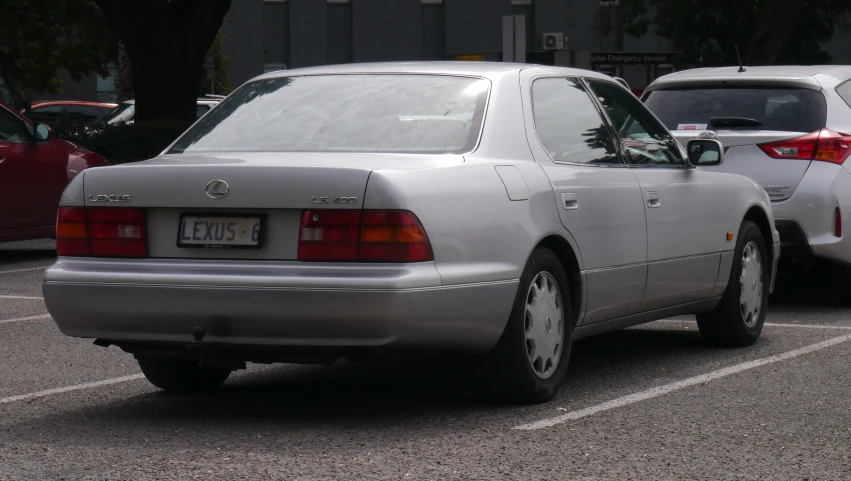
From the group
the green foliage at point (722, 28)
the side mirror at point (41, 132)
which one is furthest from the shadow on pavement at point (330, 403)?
the green foliage at point (722, 28)

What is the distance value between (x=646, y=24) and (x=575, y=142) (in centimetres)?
2879

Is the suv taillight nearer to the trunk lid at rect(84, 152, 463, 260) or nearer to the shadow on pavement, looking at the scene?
the trunk lid at rect(84, 152, 463, 260)

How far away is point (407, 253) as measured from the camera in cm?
573

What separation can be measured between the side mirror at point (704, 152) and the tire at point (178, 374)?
277 cm

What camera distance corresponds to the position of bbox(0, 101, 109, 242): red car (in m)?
13.6

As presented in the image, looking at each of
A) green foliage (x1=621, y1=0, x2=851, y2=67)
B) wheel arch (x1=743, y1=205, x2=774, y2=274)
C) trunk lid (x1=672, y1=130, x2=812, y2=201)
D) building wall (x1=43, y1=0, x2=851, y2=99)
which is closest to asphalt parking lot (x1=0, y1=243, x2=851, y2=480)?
wheel arch (x1=743, y1=205, x2=774, y2=274)

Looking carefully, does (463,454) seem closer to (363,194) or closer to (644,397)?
(363,194)

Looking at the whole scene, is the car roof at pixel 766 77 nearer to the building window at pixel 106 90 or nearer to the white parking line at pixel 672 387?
the white parking line at pixel 672 387

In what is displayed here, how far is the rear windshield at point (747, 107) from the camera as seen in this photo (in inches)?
401

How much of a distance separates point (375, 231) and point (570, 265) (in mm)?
1319

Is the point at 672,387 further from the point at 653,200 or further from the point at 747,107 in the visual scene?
the point at 747,107

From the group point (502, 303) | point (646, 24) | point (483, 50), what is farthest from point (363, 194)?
point (483, 50)

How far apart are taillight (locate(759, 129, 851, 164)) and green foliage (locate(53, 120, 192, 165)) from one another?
9429 millimetres

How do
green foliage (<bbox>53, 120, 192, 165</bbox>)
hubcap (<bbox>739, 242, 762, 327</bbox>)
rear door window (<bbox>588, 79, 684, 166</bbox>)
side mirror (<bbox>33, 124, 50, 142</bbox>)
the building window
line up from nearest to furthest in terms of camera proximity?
rear door window (<bbox>588, 79, 684, 166</bbox>)
hubcap (<bbox>739, 242, 762, 327</bbox>)
side mirror (<bbox>33, 124, 50, 142</bbox>)
green foliage (<bbox>53, 120, 192, 165</bbox>)
the building window
